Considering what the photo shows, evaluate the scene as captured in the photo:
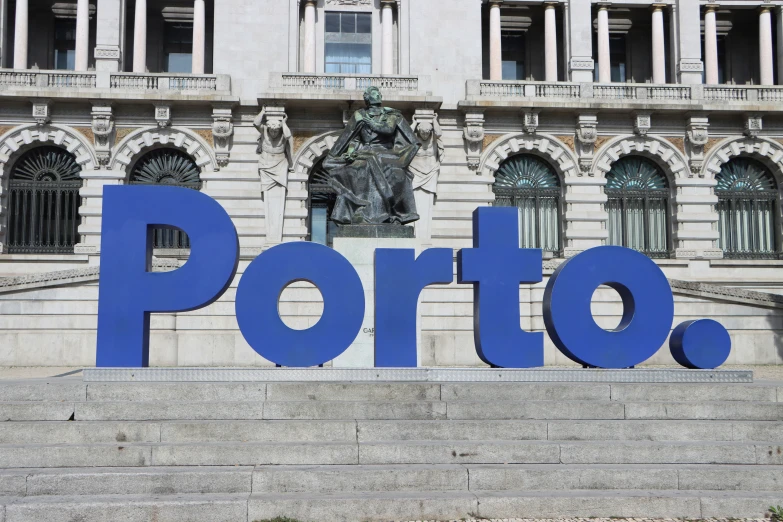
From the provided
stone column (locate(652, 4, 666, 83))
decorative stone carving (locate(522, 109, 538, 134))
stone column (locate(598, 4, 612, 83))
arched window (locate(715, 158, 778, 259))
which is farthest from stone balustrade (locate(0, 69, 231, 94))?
arched window (locate(715, 158, 778, 259))

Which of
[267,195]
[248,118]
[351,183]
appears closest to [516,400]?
[351,183]

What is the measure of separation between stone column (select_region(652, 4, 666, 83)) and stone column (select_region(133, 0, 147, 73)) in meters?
20.4

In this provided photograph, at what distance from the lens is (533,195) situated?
103ft

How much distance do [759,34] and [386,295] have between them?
87.6 feet

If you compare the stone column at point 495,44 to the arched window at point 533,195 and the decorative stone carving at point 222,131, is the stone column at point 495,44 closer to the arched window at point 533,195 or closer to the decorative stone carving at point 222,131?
the arched window at point 533,195

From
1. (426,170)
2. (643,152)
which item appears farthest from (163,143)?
(643,152)

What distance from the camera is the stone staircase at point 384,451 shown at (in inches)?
391

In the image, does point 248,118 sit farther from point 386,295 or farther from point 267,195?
point 386,295

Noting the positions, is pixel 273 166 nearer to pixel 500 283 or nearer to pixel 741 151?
pixel 500 283

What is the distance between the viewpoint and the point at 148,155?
30.5 m

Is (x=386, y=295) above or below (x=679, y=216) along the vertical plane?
below

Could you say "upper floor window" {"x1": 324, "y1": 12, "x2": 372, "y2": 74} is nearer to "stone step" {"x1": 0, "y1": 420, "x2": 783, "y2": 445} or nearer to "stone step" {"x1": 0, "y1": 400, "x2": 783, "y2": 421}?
"stone step" {"x1": 0, "y1": 400, "x2": 783, "y2": 421}

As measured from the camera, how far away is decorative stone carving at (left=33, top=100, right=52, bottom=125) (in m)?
29.2

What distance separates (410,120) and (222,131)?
270 inches
